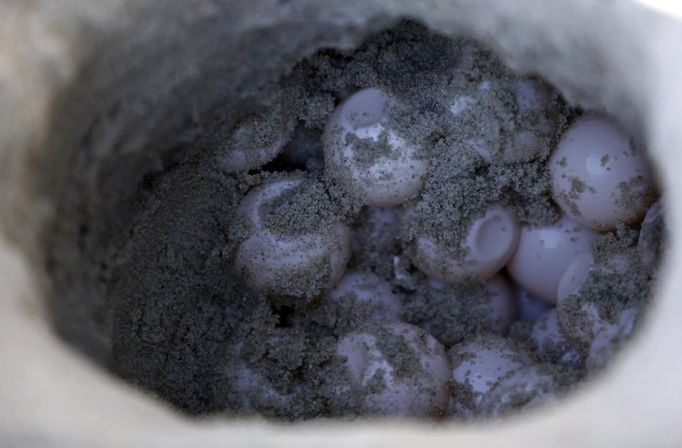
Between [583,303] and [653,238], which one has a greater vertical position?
[653,238]

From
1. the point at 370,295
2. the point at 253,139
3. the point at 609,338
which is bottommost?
the point at 370,295

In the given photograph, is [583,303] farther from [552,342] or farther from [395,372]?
[395,372]

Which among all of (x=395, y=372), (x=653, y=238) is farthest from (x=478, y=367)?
(x=653, y=238)

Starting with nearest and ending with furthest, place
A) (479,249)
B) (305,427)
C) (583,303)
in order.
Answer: (305,427)
(583,303)
(479,249)

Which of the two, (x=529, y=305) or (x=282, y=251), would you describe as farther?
(x=529, y=305)

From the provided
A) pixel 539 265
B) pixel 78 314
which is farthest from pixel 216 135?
pixel 539 265

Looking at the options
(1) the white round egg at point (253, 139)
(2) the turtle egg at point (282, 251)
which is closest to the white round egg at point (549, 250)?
(2) the turtle egg at point (282, 251)

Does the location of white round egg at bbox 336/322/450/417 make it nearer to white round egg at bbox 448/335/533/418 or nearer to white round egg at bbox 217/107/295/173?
white round egg at bbox 448/335/533/418

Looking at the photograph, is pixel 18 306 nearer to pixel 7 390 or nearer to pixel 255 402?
pixel 7 390
